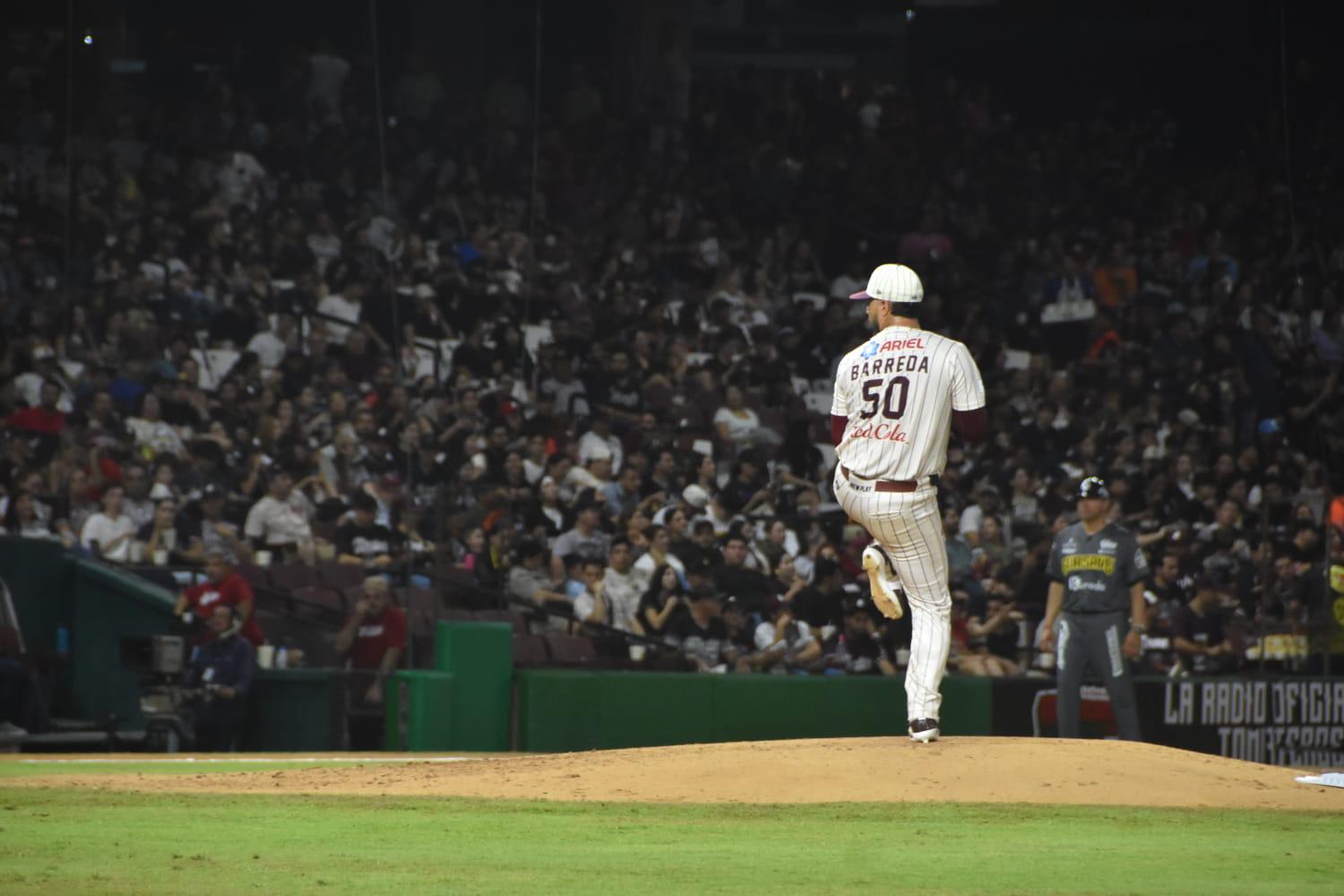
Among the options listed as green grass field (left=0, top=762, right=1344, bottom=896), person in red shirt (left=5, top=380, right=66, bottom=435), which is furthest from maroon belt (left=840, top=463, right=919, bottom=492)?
person in red shirt (left=5, top=380, right=66, bottom=435)

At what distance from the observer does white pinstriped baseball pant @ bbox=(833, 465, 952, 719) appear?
8305 mm

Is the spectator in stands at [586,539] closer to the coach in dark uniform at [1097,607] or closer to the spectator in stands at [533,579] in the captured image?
the spectator in stands at [533,579]

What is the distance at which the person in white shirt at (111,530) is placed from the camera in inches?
595

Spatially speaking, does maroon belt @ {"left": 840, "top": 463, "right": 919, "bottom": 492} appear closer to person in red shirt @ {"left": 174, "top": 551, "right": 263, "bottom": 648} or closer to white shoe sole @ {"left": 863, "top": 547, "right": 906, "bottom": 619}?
white shoe sole @ {"left": 863, "top": 547, "right": 906, "bottom": 619}

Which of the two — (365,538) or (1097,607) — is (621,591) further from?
(1097,607)

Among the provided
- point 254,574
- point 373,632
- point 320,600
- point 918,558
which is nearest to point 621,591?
point 373,632

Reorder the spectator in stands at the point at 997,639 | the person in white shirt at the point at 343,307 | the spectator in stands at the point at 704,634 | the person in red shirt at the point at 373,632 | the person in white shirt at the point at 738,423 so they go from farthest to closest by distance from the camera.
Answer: the person in white shirt at the point at 343,307, the person in white shirt at the point at 738,423, the spectator in stands at the point at 997,639, the spectator in stands at the point at 704,634, the person in red shirt at the point at 373,632

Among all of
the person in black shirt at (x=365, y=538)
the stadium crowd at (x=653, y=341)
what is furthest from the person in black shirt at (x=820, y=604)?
the person in black shirt at (x=365, y=538)

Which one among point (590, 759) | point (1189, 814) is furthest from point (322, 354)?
point (1189, 814)

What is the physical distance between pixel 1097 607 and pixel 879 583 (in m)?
3.72

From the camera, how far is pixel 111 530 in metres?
15.2

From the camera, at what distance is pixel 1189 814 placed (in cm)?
764

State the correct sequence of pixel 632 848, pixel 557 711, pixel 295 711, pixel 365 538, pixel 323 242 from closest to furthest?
pixel 632 848 → pixel 557 711 → pixel 295 711 → pixel 365 538 → pixel 323 242

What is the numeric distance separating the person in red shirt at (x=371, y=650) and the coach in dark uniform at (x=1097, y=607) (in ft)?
16.2
